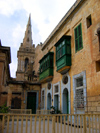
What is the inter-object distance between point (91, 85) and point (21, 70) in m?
39.8

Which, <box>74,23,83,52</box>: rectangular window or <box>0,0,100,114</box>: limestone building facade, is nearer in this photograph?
<box>0,0,100,114</box>: limestone building facade

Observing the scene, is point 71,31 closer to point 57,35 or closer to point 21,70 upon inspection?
point 57,35

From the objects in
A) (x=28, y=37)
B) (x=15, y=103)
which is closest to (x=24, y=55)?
(x=28, y=37)

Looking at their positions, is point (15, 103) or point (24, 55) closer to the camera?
point (15, 103)

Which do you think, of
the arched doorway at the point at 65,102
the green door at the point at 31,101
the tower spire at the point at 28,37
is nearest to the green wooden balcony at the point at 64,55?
the arched doorway at the point at 65,102

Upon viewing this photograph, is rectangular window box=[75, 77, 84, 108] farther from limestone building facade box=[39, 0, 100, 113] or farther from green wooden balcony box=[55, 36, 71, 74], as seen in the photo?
green wooden balcony box=[55, 36, 71, 74]

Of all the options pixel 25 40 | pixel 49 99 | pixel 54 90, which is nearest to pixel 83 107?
pixel 54 90

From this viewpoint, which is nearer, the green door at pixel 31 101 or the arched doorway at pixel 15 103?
the arched doorway at pixel 15 103

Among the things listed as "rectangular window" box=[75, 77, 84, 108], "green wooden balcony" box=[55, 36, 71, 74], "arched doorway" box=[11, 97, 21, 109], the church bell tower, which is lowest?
"arched doorway" box=[11, 97, 21, 109]

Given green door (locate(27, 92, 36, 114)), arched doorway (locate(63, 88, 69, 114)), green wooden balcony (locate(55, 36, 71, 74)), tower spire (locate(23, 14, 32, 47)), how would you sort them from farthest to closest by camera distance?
tower spire (locate(23, 14, 32, 47))
green door (locate(27, 92, 36, 114))
arched doorway (locate(63, 88, 69, 114))
green wooden balcony (locate(55, 36, 71, 74))

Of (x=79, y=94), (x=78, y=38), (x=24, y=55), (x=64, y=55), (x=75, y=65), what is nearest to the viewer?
(x=79, y=94)

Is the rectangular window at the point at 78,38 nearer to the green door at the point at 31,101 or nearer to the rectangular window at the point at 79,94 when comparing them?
the rectangular window at the point at 79,94

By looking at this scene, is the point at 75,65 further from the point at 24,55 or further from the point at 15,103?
the point at 24,55

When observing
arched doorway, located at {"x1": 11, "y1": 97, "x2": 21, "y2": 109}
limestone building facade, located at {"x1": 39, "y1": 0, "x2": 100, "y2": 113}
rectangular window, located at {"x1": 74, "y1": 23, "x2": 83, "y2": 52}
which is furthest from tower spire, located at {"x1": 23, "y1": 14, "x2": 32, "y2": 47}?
rectangular window, located at {"x1": 74, "y1": 23, "x2": 83, "y2": 52}
